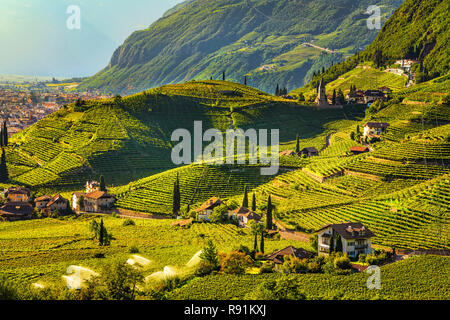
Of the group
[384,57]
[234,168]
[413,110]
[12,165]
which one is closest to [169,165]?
[234,168]

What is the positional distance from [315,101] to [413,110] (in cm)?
3138

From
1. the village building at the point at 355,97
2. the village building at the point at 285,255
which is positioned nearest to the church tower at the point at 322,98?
the village building at the point at 355,97

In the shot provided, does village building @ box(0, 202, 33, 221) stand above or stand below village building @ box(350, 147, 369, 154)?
below

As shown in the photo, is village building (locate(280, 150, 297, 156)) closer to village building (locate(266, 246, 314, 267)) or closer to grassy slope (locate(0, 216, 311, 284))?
grassy slope (locate(0, 216, 311, 284))

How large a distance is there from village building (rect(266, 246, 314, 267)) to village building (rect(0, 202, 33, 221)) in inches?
1369

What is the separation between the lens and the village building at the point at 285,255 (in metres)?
36.7

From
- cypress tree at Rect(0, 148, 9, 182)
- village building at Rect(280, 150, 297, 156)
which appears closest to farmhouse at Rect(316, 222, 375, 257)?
village building at Rect(280, 150, 297, 156)

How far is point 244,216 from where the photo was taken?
170 ft

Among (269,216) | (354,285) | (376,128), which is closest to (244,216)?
(269,216)

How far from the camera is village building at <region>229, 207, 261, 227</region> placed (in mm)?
51344

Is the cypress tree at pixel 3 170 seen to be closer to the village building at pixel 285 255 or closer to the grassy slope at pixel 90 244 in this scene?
the grassy slope at pixel 90 244

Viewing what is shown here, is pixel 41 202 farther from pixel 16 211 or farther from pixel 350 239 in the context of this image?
pixel 350 239

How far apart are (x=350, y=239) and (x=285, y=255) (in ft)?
19.0

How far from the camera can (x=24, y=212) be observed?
196ft
